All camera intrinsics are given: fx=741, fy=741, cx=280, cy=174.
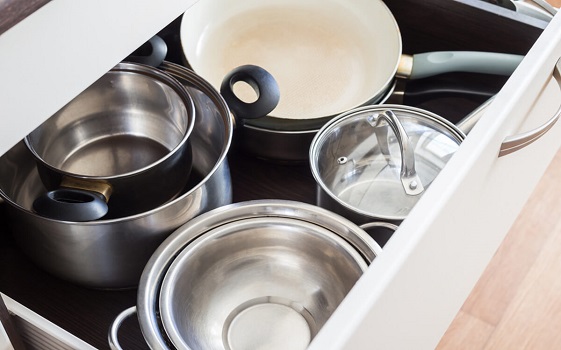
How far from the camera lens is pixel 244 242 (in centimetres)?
76

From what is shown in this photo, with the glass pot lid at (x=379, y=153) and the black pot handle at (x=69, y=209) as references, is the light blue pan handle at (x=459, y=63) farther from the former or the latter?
the black pot handle at (x=69, y=209)

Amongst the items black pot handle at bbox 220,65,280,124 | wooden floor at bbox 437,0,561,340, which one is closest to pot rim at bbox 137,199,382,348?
black pot handle at bbox 220,65,280,124

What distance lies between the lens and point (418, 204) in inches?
20.6

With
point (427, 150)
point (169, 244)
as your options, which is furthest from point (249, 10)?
point (169, 244)

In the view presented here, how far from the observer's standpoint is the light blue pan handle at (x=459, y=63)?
0.92 metres

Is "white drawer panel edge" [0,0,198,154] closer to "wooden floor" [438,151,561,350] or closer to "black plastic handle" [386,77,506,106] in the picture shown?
"black plastic handle" [386,77,506,106]

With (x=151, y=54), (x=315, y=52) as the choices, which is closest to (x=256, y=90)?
(x=151, y=54)

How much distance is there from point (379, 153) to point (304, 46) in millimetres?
216

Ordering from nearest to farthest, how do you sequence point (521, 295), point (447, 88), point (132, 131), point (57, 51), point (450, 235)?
1. point (57, 51)
2. point (450, 235)
3. point (132, 131)
4. point (447, 88)
5. point (521, 295)

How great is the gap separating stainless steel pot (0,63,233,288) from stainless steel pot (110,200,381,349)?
0.02 meters

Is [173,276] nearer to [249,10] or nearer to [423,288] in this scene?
[423,288]

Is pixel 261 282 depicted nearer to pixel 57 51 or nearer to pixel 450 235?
pixel 450 235

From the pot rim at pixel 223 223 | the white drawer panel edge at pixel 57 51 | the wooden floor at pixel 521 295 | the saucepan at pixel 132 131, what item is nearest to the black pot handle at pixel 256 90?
the saucepan at pixel 132 131

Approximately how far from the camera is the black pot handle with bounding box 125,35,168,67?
0.84 meters
